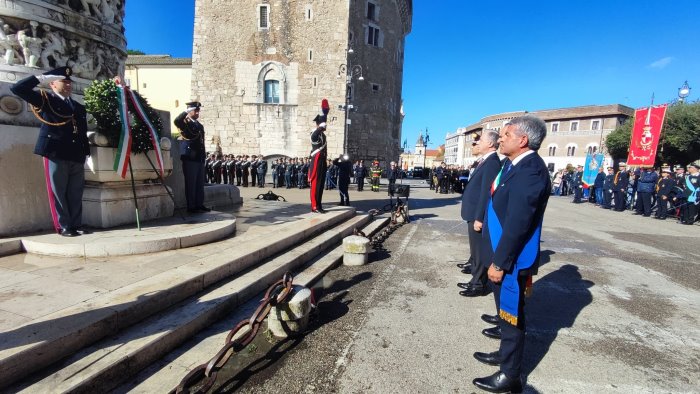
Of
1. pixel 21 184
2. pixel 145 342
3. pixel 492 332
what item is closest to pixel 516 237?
pixel 492 332

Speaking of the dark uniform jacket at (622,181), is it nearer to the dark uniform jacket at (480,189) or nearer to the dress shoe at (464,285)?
the dark uniform jacket at (480,189)

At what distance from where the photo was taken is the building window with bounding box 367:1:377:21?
25369 millimetres

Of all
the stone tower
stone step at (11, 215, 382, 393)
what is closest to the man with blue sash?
stone step at (11, 215, 382, 393)

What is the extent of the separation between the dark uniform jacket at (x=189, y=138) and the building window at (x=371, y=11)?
2385cm

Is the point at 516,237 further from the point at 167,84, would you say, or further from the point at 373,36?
the point at 167,84

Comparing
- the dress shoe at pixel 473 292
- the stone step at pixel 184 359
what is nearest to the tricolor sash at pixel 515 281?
the dress shoe at pixel 473 292

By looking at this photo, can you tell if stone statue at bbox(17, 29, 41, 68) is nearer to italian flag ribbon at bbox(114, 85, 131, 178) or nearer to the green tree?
italian flag ribbon at bbox(114, 85, 131, 178)

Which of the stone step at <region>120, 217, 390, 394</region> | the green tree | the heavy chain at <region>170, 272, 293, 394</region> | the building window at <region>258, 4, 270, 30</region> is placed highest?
the building window at <region>258, 4, 270, 30</region>

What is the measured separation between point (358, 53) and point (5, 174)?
2398cm

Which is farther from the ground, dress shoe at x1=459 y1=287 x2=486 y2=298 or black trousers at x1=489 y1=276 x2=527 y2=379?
black trousers at x1=489 y1=276 x2=527 y2=379

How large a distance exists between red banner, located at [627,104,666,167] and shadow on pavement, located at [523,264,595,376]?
44.4 feet

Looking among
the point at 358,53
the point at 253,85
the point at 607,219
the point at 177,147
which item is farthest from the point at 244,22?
the point at 607,219

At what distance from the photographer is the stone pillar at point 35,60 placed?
381 centimetres

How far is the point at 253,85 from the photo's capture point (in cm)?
2319
